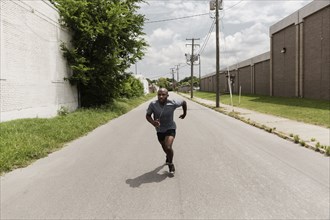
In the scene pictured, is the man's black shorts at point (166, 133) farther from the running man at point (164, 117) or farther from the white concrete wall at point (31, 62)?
the white concrete wall at point (31, 62)

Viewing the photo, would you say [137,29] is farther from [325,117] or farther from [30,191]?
[30,191]

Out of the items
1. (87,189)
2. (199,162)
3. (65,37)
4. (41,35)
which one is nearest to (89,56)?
(65,37)

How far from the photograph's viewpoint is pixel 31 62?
50.6 feet

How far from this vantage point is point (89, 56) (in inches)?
893

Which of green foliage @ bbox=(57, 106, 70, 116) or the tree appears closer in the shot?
green foliage @ bbox=(57, 106, 70, 116)

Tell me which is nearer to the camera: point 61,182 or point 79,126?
point 61,182

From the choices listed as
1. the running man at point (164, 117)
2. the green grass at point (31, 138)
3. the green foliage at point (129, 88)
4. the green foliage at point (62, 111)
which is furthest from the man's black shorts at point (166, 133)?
the green foliage at point (129, 88)

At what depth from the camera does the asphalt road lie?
15.5 feet

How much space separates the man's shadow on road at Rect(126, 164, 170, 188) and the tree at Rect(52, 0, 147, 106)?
15.0m

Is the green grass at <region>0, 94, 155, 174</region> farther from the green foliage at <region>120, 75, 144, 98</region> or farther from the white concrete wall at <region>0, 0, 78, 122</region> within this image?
the green foliage at <region>120, 75, 144, 98</region>

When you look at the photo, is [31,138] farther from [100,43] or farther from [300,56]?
[300,56]

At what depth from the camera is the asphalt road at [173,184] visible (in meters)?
4.73

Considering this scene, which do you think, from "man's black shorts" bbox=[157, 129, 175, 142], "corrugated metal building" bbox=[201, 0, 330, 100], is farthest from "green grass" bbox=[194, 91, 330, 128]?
"man's black shorts" bbox=[157, 129, 175, 142]

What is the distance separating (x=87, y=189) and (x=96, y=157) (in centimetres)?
288
